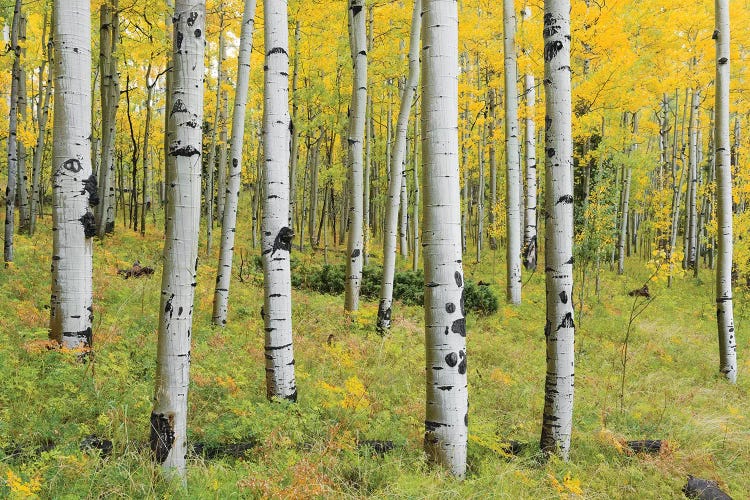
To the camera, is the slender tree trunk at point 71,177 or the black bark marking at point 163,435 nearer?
the black bark marking at point 163,435

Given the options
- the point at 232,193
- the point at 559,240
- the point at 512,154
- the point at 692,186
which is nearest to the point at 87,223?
the point at 232,193

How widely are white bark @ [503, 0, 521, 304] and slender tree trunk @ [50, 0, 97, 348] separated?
8488 mm

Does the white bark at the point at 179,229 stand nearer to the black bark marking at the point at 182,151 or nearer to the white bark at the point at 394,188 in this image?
the black bark marking at the point at 182,151

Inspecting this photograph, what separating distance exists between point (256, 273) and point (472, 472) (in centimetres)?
888

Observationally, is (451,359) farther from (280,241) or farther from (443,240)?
(280,241)

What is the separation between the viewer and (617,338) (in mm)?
9781

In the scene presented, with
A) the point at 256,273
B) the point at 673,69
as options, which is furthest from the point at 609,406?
the point at 673,69

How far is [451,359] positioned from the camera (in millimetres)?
3533

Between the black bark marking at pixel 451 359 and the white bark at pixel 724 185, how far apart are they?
6526 mm

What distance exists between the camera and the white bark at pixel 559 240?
412cm

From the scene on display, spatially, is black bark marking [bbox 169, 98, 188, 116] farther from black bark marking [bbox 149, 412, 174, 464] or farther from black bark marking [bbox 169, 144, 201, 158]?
black bark marking [bbox 149, 412, 174, 464]

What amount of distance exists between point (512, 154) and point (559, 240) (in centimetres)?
710

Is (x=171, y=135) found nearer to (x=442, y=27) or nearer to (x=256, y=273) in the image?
(x=442, y=27)

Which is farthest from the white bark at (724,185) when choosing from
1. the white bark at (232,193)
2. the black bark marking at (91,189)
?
the black bark marking at (91,189)
